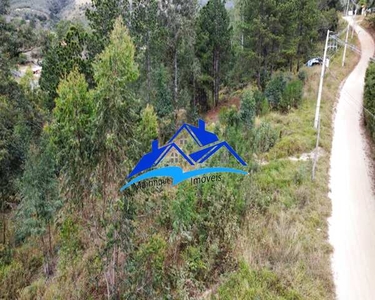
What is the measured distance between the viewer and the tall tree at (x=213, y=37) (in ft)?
66.5

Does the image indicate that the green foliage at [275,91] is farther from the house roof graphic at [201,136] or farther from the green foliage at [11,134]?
the green foliage at [11,134]

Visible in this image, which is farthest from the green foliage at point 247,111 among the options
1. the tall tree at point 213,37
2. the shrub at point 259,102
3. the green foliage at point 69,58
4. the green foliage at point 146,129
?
the tall tree at point 213,37

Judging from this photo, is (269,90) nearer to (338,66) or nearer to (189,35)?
(189,35)

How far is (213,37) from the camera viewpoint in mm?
20891

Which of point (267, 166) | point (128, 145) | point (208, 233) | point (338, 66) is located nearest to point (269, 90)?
point (267, 166)

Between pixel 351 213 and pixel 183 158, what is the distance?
5332 millimetres

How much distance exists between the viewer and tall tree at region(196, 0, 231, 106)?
798 inches

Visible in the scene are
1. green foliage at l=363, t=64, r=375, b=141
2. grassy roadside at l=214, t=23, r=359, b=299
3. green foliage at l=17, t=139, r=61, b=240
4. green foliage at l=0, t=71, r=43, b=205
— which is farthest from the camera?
green foliage at l=363, t=64, r=375, b=141

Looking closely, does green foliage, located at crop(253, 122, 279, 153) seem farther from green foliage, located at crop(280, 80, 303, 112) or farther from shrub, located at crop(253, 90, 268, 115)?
green foliage, located at crop(280, 80, 303, 112)

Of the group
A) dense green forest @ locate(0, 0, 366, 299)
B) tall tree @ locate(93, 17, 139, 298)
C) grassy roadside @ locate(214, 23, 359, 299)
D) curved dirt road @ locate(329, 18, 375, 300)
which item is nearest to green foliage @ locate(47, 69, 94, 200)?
dense green forest @ locate(0, 0, 366, 299)

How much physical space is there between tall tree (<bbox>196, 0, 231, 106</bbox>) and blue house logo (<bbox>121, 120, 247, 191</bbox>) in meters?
12.9

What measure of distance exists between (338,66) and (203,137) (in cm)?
1926

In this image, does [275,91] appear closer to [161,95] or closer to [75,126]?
[161,95]

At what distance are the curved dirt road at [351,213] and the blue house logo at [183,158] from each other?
3.18 meters
